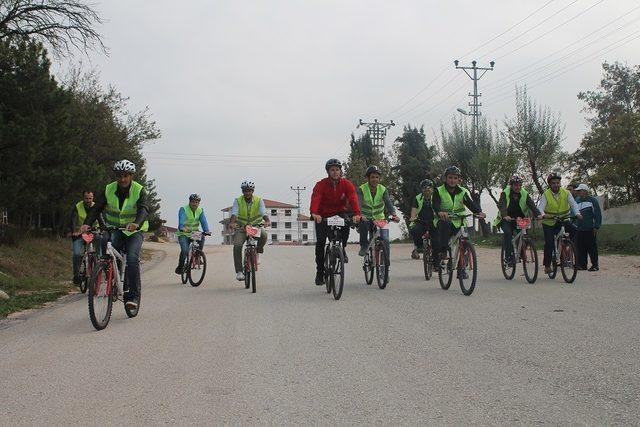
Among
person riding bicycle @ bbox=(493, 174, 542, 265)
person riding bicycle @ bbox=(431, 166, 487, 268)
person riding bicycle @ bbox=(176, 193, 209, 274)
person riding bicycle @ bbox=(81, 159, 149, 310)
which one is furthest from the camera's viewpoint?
person riding bicycle @ bbox=(176, 193, 209, 274)

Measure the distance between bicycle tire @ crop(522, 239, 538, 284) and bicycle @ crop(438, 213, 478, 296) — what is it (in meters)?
1.37

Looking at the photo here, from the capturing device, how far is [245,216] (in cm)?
1160

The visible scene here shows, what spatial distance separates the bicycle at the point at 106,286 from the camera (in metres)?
6.81

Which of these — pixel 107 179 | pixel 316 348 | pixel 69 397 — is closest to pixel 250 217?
pixel 316 348

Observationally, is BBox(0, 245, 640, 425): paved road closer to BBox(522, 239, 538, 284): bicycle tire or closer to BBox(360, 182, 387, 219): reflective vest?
BBox(522, 239, 538, 284): bicycle tire

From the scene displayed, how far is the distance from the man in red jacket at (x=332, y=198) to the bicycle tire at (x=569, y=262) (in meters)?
3.62

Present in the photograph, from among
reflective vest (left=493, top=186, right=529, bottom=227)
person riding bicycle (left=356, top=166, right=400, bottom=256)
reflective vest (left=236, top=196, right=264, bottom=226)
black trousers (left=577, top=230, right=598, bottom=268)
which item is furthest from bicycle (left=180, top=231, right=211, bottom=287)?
black trousers (left=577, top=230, right=598, bottom=268)

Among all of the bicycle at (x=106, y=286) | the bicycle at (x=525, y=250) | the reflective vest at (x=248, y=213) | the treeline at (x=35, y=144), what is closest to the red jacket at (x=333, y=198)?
the reflective vest at (x=248, y=213)

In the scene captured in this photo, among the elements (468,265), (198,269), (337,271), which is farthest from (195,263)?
(468,265)

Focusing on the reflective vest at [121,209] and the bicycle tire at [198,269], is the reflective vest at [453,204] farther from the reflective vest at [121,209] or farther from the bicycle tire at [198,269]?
the reflective vest at [121,209]

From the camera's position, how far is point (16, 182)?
1641cm

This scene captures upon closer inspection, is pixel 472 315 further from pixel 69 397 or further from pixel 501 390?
pixel 69 397

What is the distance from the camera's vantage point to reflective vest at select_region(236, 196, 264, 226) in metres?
11.6

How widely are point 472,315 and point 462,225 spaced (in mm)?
3018
